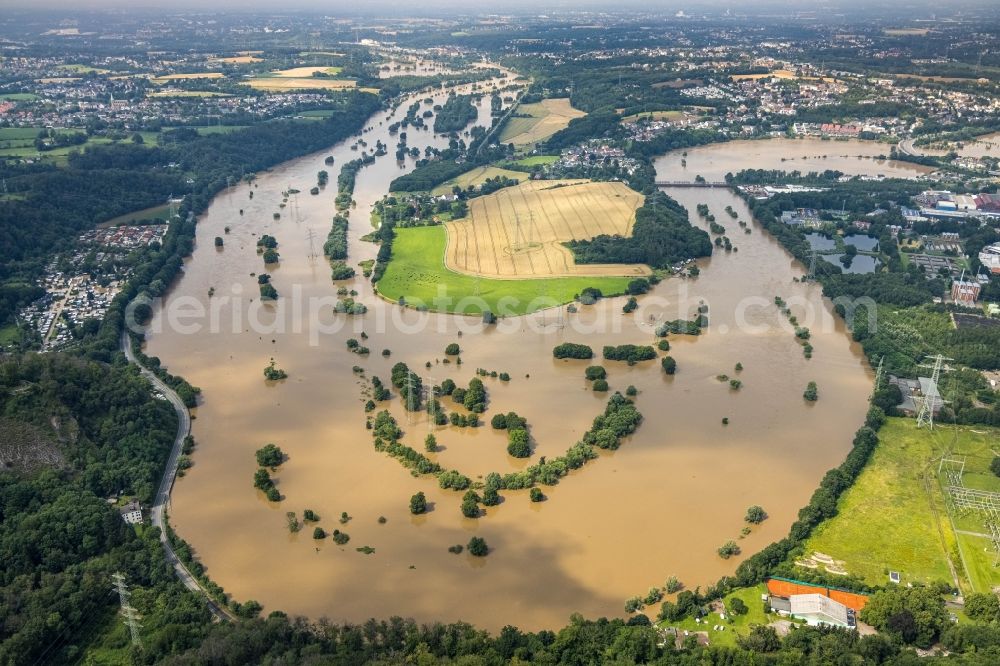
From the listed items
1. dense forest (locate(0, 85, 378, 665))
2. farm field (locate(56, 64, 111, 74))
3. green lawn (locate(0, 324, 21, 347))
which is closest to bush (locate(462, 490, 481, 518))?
dense forest (locate(0, 85, 378, 665))

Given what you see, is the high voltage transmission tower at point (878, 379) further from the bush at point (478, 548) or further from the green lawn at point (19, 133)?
the green lawn at point (19, 133)

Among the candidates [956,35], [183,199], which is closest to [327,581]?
[183,199]

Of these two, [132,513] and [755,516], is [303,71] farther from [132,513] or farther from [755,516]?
[755,516]

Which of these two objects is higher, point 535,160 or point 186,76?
point 186,76

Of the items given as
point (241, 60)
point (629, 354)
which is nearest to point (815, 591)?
point (629, 354)

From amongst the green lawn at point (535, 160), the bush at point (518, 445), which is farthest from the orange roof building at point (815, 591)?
the green lawn at point (535, 160)

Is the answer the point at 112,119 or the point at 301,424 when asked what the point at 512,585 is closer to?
the point at 301,424
